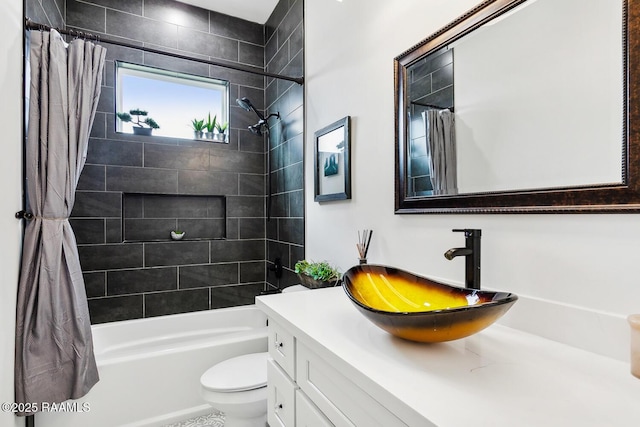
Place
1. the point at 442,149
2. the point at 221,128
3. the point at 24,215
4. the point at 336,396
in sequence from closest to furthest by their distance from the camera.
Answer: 1. the point at 336,396
2. the point at 442,149
3. the point at 24,215
4. the point at 221,128

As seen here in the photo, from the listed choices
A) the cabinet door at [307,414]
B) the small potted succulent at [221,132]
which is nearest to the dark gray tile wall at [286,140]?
the small potted succulent at [221,132]

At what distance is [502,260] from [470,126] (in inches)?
19.0

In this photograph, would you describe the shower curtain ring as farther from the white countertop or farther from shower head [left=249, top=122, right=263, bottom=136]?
shower head [left=249, top=122, right=263, bottom=136]

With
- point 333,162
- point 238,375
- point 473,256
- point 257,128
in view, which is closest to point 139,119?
point 257,128

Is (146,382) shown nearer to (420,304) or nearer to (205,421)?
(205,421)

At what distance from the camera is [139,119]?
2.80m

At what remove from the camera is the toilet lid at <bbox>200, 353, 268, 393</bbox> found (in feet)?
5.28

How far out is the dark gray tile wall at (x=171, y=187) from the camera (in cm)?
A: 261

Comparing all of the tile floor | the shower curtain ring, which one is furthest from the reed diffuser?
the shower curtain ring

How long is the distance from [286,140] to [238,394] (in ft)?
6.25

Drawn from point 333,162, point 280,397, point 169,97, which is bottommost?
Answer: point 280,397

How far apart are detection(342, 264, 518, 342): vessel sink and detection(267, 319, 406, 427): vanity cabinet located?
181mm

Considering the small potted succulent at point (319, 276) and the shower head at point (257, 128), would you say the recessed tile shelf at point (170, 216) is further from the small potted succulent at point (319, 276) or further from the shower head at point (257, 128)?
the small potted succulent at point (319, 276)

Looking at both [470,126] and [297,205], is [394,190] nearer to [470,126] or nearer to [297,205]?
[470,126]
